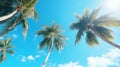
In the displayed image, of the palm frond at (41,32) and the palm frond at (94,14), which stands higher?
the palm frond at (41,32)

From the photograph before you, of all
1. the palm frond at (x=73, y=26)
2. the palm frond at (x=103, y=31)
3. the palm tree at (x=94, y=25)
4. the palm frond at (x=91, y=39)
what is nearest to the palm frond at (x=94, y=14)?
the palm tree at (x=94, y=25)

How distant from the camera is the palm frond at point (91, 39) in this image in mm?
28969

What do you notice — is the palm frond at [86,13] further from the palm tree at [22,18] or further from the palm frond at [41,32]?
the palm frond at [41,32]

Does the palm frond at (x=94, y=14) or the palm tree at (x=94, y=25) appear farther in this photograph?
the palm frond at (x=94, y=14)

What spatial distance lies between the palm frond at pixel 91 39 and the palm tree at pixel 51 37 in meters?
15.5

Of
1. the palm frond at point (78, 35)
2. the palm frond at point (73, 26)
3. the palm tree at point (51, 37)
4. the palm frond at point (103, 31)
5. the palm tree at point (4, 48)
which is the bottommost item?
the palm frond at point (103, 31)

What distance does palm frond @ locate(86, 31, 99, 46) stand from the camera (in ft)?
95.0

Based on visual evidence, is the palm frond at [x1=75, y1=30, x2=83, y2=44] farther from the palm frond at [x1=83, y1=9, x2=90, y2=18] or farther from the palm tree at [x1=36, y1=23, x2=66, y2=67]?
the palm tree at [x1=36, y1=23, x2=66, y2=67]

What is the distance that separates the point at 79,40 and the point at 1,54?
98.1 feet

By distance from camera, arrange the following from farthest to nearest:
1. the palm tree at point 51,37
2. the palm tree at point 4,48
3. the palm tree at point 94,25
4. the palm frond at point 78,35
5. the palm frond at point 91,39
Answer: the palm tree at point 4,48
the palm tree at point 51,37
the palm frond at point 78,35
the palm frond at point 91,39
the palm tree at point 94,25

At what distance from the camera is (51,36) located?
45125mm

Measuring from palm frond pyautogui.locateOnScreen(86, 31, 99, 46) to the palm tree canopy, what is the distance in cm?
1605

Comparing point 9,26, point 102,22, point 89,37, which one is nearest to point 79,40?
point 89,37

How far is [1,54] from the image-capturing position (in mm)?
55812
